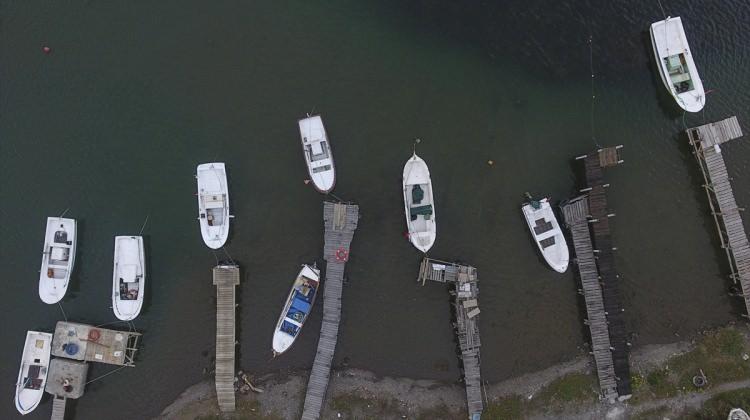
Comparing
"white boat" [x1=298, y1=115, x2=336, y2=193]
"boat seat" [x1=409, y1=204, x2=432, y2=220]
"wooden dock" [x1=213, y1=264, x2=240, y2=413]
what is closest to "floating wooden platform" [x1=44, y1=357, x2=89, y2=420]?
"wooden dock" [x1=213, y1=264, x2=240, y2=413]

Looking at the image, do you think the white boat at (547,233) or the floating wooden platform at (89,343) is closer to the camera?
the floating wooden platform at (89,343)

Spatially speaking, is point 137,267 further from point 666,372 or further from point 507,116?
point 666,372

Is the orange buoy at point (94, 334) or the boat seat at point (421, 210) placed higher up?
the boat seat at point (421, 210)

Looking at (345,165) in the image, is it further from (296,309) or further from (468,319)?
(468,319)

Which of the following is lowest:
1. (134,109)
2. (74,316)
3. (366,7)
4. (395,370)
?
(395,370)

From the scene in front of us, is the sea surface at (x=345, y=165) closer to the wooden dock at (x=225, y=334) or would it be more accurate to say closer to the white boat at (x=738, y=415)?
the wooden dock at (x=225, y=334)

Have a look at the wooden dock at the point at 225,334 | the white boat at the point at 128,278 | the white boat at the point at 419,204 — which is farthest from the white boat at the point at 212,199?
the white boat at the point at 419,204

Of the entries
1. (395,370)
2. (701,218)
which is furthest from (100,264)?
(701,218)
